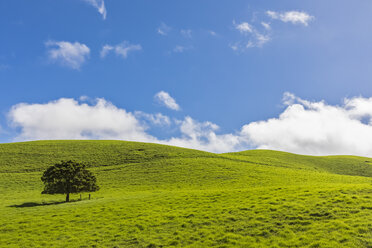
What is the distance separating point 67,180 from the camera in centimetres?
4503

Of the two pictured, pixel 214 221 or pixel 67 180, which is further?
pixel 67 180

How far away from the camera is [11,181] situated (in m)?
65.1

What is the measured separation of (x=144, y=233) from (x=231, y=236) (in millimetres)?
7511

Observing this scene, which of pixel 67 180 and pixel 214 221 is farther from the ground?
pixel 67 180

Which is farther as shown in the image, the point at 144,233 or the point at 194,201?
the point at 194,201

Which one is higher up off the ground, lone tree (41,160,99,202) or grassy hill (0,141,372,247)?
lone tree (41,160,99,202)

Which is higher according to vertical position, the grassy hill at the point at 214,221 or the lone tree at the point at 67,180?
the lone tree at the point at 67,180

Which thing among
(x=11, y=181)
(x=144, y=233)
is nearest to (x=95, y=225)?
(x=144, y=233)

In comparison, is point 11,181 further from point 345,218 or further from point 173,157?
point 345,218

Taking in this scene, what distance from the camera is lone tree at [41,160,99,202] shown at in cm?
4466

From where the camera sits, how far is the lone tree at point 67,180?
4466cm

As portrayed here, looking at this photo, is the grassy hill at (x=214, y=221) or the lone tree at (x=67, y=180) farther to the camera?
the lone tree at (x=67, y=180)

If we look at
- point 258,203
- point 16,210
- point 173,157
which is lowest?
point 16,210

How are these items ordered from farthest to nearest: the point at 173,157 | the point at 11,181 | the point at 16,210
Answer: the point at 173,157 → the point at 11,181 → the point at 16,210
